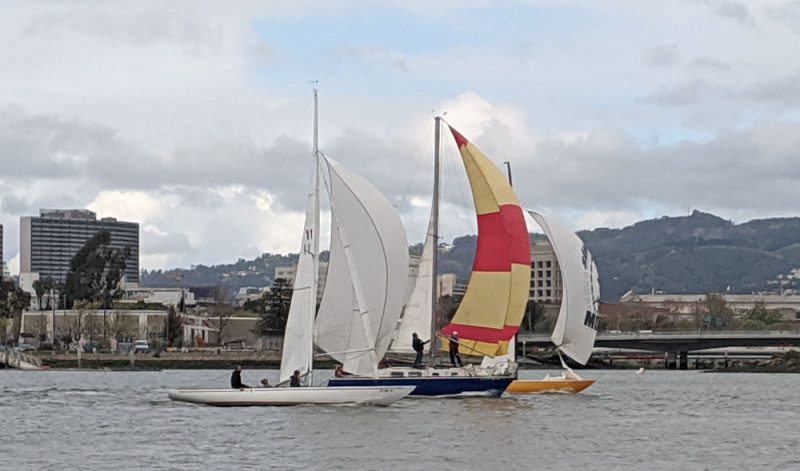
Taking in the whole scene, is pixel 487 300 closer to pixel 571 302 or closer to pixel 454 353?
pixel 454 353

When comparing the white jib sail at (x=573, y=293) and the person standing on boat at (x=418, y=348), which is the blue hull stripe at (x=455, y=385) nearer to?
the person standing on boat at (x=418, y=348)

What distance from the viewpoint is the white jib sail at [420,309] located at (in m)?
64.2

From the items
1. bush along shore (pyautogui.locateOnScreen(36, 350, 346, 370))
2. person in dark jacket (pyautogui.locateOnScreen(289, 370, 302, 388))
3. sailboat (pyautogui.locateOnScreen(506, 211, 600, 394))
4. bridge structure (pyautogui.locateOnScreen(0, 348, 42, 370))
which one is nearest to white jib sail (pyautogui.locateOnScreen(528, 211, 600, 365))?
sailboat (pyautogui.locateOnScreen(506, 211, 600, 394))

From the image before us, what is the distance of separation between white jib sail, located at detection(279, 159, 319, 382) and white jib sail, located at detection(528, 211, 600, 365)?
18.1 meters

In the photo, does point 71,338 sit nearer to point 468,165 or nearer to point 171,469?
point 468,165

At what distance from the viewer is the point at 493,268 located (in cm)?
6372

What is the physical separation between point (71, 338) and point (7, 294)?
33.3 m

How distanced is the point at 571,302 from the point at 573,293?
1.41 ft

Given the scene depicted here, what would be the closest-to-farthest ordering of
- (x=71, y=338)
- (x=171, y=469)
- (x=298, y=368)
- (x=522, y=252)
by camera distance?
(x=171, y=469)
(x=298, y=368)
(x=522, y=252)
(x=71, y=338)

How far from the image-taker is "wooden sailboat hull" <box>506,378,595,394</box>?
234ft

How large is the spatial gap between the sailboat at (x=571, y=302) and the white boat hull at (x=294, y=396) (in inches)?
624

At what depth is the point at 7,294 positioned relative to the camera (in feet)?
615

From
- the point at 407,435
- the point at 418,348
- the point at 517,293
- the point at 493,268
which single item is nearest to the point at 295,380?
the point at 407,435

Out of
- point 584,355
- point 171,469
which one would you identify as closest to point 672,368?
point 584,355
